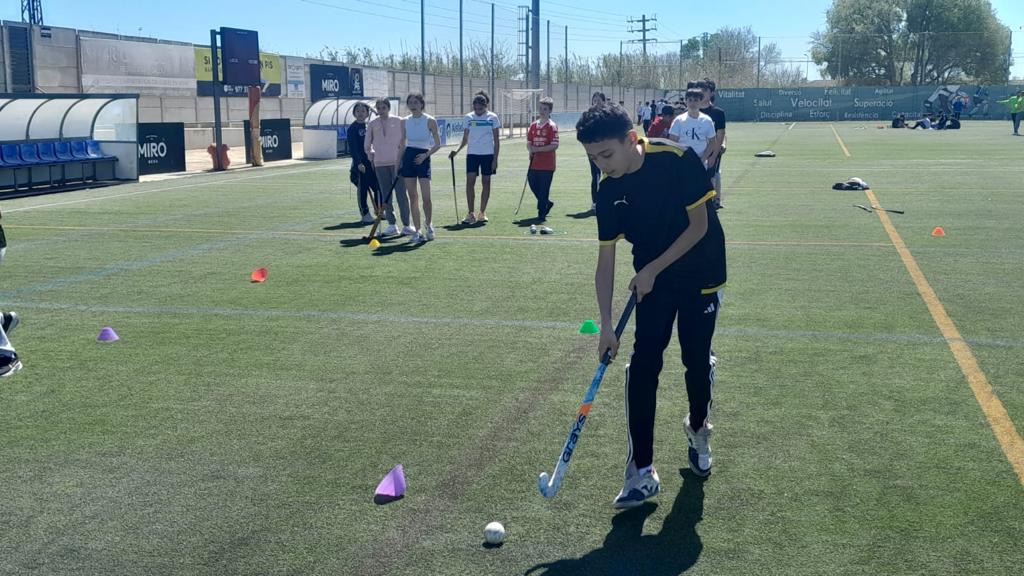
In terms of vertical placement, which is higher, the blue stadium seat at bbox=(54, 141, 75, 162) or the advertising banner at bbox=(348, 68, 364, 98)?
the advertising banner at bbox=(348, 68, 364, 98)

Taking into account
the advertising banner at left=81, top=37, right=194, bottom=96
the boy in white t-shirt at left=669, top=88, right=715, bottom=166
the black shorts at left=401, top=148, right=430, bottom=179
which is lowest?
the black shorts at left=401, top=148, right=430, bottom=179

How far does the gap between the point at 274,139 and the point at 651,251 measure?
27894 millimetres

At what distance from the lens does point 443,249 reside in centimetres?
1173

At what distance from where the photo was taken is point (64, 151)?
20234 mm

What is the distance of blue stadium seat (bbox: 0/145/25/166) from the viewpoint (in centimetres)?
1841

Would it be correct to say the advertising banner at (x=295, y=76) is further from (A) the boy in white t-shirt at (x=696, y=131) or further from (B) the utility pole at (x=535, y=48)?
(A) the boy in white t-shirt at (x=696, y=131)

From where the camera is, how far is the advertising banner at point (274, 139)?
29844 mm

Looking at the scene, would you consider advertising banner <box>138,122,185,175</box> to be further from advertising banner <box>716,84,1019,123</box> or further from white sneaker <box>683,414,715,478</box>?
advertising banner <box>716,84,1019,123</box>

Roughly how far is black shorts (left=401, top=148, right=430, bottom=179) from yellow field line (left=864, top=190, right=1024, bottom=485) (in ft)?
19.5

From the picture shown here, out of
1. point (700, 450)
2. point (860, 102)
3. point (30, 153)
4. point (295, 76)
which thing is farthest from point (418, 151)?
point (860, 102)

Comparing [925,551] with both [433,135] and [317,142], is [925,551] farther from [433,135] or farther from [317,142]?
[317,142]

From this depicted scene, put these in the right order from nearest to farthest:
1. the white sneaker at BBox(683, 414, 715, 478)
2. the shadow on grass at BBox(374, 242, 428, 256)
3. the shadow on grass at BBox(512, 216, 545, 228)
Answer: the white sneaker at BBox(683, 414, 715, 478) → the shadow on grass at BBox(374, 242, 428, 256) → the shadow on grass at BBox(512, 216, 545, 228)

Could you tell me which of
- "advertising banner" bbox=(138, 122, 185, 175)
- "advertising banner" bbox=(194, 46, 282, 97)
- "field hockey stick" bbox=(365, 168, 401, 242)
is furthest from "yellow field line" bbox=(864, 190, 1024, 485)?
"advertising banner" bbox=(194, 46, 282, 97)

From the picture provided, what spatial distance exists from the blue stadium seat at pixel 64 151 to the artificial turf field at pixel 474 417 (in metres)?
9.22
